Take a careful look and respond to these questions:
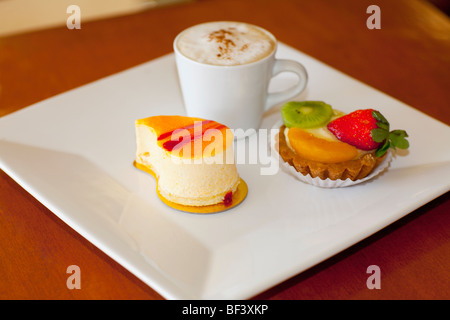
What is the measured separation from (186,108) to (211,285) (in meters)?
0.65

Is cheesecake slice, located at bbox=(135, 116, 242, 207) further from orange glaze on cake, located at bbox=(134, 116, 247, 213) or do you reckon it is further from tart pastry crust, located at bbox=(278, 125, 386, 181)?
tart pastry crust, located at bbox=(278, 125, 386, 181)

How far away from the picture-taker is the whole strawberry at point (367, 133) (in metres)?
1.18

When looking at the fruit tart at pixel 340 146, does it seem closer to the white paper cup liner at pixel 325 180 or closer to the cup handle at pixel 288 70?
the white paper cup liner at pixel 325 180

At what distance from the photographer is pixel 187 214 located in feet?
3.69

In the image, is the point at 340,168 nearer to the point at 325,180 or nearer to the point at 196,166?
the point at 325,180

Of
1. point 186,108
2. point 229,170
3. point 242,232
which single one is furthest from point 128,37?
point 242,232

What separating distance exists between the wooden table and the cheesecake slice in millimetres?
231

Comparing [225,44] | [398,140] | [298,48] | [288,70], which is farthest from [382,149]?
[298,48]

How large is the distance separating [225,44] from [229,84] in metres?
0.12

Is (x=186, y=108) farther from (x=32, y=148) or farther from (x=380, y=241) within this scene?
(x=380, y=241)

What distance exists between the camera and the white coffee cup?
1276 mm

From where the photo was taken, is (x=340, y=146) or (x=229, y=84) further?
(x=229, y=84)
